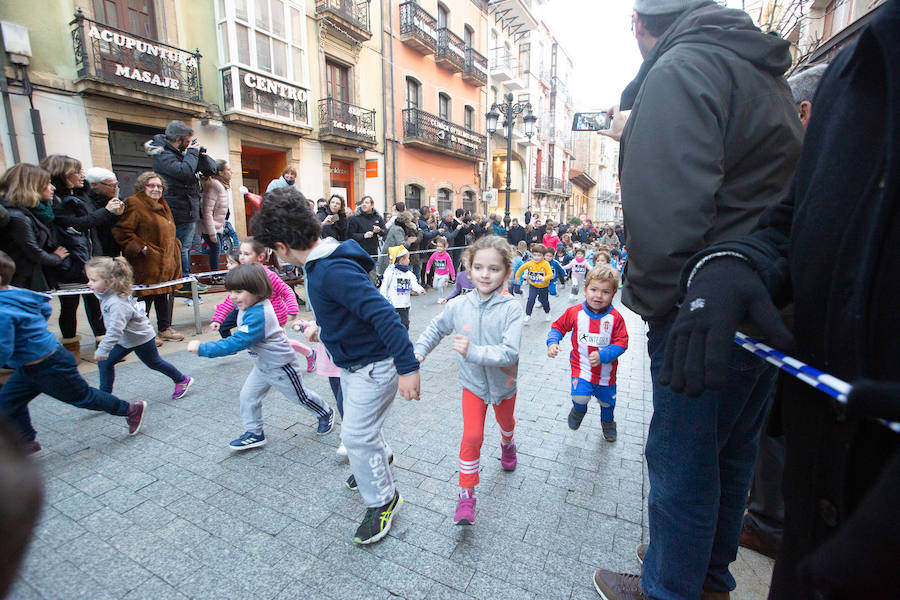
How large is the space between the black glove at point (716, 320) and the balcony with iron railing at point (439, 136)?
1833cm

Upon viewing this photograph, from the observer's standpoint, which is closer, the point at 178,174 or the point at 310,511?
the point at 310,511

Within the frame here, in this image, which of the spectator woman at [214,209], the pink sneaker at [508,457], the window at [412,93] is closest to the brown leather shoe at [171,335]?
the spectator woman at [214,209]

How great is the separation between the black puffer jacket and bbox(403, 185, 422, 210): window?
12736mm

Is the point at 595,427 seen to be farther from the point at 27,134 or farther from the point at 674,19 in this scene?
the point at 27,134

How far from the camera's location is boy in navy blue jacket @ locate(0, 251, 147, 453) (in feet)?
9.39

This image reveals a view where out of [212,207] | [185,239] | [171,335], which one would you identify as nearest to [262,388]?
[171,335]

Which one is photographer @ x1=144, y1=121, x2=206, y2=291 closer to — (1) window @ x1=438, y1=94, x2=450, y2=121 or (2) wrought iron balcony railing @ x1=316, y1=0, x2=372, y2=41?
(2) wrought iron balcony railing @ x1=316, y1=0, x2=372, y2=41

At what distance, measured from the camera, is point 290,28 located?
42.2ft

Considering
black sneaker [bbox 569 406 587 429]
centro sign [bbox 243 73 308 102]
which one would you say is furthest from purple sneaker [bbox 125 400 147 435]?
centro sign [bbox 243 73 308 102]

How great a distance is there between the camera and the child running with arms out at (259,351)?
10.0 feet

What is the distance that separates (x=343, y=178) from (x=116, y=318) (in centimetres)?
1333

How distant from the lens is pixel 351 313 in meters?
2.35

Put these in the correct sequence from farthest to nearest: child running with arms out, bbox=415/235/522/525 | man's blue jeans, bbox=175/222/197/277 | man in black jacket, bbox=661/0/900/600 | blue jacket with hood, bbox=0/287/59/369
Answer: man's blue jeans, bbox=175/222/197/277 < blue jacket with hood, bbox=0/287/59/369 < child running with arms out, bbox=415/235/522/525 < man in black jacket, bbox=661/0/900/600

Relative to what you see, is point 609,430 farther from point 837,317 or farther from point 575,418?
point 837,317
